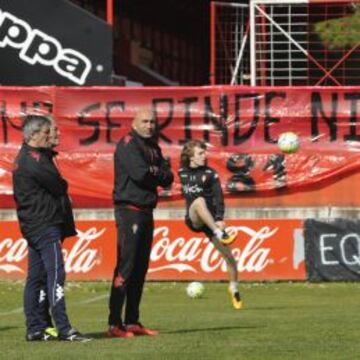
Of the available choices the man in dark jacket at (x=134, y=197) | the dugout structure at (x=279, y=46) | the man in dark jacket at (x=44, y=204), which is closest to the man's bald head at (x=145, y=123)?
the man in dark jacket at (x=134, y=197)

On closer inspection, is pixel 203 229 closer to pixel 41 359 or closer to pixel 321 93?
pixel 321 93

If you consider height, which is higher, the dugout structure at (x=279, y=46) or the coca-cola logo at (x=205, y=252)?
the dugout structure at (x=279, y=46)

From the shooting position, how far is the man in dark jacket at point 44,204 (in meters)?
9.83

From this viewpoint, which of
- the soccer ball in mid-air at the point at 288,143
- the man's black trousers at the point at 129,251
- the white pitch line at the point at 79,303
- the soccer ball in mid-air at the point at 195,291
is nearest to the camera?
the man's black trousers at the point at 129,251

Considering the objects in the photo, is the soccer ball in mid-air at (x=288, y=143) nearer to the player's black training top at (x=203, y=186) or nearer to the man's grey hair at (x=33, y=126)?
the player's black training top at (x=203, y=186)

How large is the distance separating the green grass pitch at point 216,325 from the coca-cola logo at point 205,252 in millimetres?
760

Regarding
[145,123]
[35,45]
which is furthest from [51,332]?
[35,45]

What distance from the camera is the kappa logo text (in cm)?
2275

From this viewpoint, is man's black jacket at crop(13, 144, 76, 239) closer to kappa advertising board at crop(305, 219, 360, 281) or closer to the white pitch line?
the white pitch line

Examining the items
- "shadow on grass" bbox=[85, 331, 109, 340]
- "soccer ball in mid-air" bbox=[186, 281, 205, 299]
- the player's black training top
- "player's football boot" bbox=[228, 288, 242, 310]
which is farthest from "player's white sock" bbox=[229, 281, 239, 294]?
"shadow on grass" bbox=[85, 331, 109, 340]

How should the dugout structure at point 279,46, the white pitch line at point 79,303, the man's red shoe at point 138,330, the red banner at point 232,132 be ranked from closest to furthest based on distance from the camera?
the man's red shoe at point 138,330, the white pitch line at point 79,303, the red banner at point 232,132, the dugout structure at point 279,46

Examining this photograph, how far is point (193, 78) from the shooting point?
38375mm

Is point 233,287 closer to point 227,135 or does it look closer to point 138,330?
point 138,330

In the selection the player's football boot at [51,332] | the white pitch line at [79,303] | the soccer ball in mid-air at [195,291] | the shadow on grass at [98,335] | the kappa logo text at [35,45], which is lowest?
the white pitch line at [79,303]
